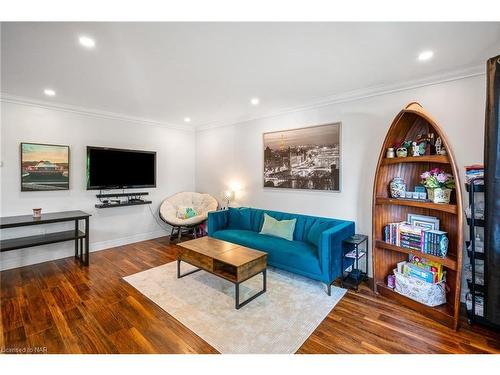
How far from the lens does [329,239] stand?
104 inches

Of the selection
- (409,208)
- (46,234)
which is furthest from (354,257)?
(46,234)

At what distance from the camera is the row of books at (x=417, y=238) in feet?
7.72

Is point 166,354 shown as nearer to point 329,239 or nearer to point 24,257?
point 329,239

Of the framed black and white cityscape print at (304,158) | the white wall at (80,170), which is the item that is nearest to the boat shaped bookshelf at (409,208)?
the framed black and white cityscape print at (304,158)

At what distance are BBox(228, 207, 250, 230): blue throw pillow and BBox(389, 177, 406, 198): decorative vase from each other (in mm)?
2346

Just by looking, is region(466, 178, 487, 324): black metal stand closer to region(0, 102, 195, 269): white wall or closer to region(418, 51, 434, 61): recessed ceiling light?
region(418, 51, 434, 61): recessed ceiling light

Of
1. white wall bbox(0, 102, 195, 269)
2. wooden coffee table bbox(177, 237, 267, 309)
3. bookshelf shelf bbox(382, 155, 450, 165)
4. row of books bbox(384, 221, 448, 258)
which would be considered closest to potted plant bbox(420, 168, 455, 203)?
bookshelf shelf bbox(382, 155, 450, 165)

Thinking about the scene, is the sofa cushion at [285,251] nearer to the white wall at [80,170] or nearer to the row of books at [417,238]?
the row of books at [417,238]

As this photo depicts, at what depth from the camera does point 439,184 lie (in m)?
2.41

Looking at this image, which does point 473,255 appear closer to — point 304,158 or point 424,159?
point 424,159

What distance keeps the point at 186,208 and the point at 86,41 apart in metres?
3.44

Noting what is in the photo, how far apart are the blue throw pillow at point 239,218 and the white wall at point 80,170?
181 centimetres

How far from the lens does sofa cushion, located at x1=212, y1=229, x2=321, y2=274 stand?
2848mm
